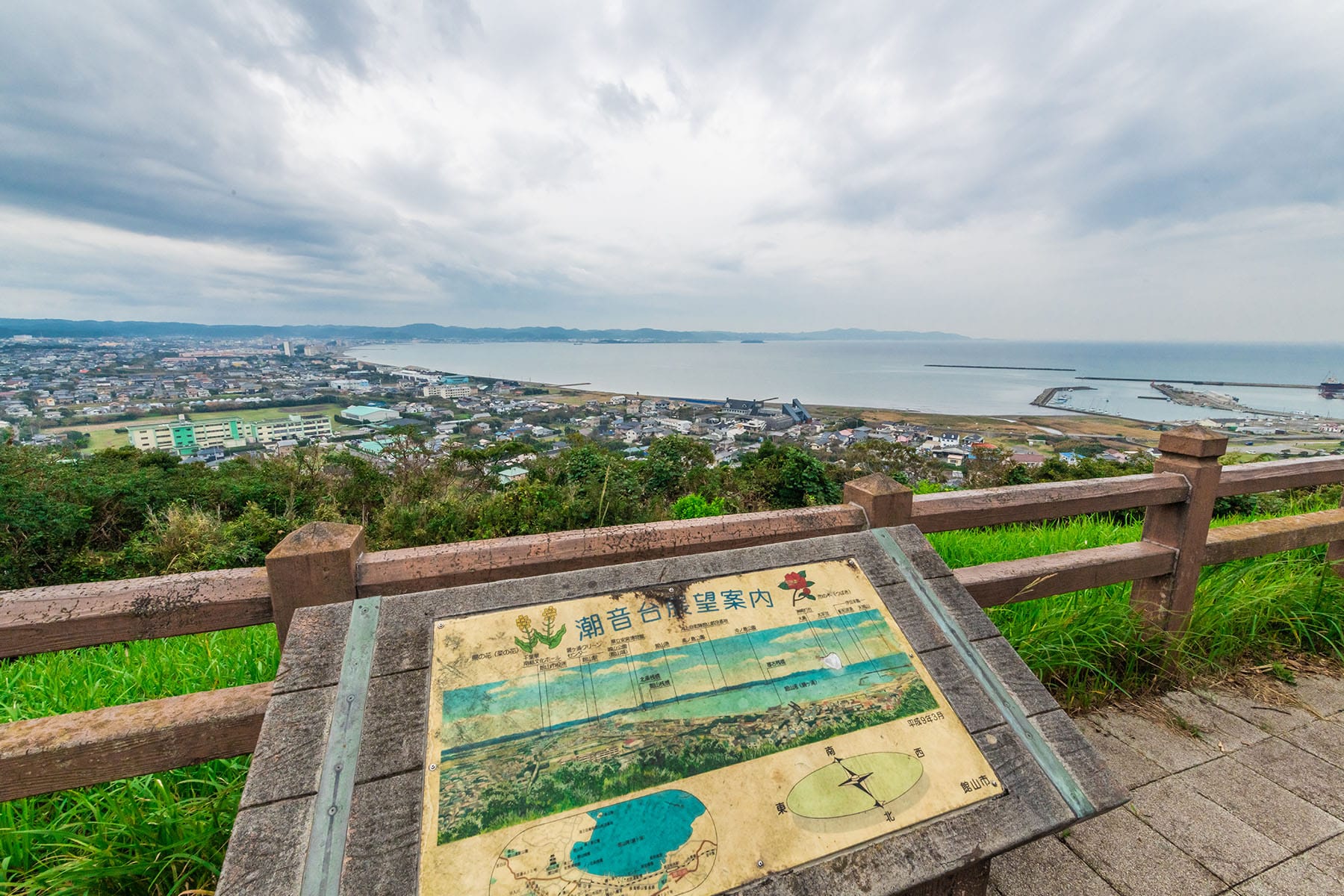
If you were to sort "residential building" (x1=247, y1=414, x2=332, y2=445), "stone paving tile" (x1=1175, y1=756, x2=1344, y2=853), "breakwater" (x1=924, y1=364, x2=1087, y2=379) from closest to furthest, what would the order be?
"stone paving tile" (x1=1175, y1=756, x2=1344, y2=853) < "residential building" (x1=247, y1=414, x2=332, y2=445) < "breakwater" (x1=924, y1=364, x2=1087, y2=379)

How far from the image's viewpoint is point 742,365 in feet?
265

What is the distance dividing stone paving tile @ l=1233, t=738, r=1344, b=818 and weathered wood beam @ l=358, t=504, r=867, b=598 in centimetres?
174

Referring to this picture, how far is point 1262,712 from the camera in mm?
2189

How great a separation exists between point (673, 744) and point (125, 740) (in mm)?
1111

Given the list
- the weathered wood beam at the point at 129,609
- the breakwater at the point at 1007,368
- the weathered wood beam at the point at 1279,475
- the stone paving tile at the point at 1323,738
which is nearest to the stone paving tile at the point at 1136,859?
the stone paving tile at the point at 1323,738

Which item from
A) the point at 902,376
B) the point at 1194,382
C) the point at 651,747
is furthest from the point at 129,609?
the point at 902,376

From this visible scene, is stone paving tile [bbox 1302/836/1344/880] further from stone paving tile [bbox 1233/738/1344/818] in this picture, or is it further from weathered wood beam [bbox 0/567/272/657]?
weathered wood beam [bbox 0/567/272/657]

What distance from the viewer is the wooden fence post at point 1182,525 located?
2.20m

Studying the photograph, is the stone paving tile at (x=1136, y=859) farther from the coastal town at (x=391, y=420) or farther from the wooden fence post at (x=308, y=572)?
the coastal town at (x=391, y=420)

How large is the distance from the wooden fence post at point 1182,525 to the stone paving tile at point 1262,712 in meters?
0.27

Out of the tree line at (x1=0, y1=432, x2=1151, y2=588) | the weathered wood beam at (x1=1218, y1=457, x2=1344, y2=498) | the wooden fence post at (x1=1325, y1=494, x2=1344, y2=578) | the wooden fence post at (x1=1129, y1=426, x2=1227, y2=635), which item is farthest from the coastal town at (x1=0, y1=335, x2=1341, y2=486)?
the wooden fence post at (x1=1129, y1=426, x2=1227, y2=635)

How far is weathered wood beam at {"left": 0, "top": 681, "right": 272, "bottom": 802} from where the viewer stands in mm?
1087

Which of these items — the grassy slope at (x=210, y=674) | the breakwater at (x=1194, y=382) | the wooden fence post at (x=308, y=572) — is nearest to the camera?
the wooden fence post at (x=308, y=572)

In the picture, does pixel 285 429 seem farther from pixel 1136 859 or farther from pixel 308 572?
pixel 1136 859
